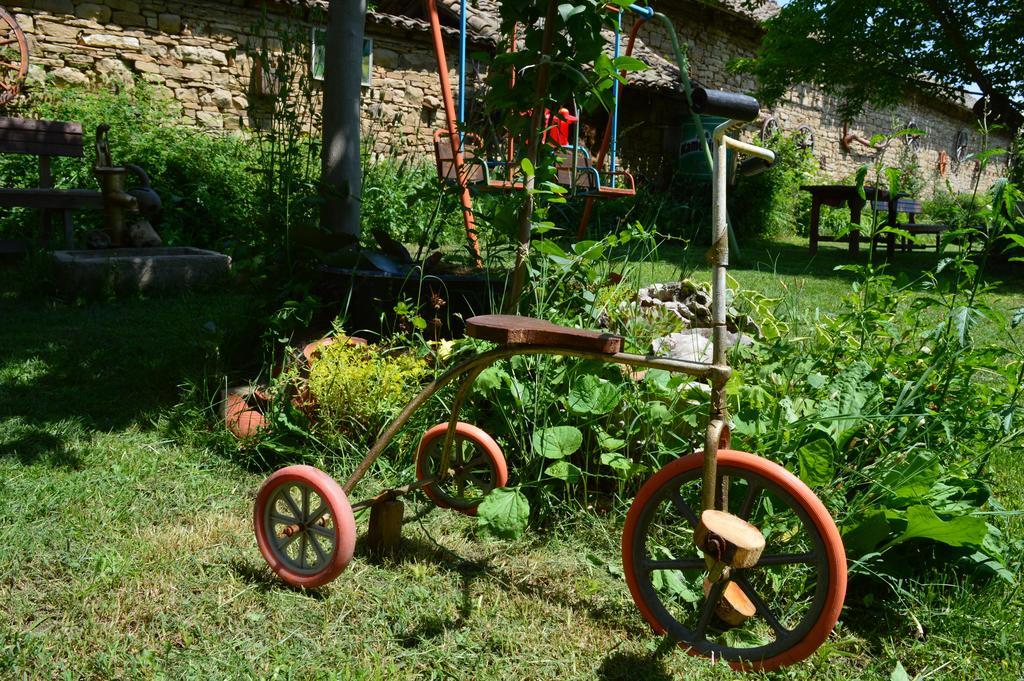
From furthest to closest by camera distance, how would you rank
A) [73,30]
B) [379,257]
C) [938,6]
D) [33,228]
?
[938,6] < [73,30] < [33,228] < [379,257]

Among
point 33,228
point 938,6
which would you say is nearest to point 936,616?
point 33,228

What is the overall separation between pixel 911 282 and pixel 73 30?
8752mm

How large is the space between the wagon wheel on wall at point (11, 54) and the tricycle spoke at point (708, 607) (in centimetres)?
848

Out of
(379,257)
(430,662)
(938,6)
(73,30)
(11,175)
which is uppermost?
(938,6)

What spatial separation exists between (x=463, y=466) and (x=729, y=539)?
101 cm

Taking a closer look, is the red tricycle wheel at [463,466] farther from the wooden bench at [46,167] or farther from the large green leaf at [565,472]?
the wooden bench at [46,167]

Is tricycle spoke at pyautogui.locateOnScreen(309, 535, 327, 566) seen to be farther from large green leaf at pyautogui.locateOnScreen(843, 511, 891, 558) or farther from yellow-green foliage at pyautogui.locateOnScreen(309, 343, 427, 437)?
large green leaf at pyautogui.locateOnScreen(843, 511, 891, 558)

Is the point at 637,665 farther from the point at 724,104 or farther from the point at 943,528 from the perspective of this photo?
the point at 724,104

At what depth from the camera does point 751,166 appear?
146 cm

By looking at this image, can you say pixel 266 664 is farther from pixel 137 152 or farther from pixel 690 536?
pixel 137 152

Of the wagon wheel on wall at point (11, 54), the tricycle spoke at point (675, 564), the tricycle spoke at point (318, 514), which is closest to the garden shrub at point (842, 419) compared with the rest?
the tricycle spoke at point (675, 564)

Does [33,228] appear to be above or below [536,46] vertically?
below

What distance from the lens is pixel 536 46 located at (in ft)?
7.83

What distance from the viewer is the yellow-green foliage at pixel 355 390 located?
8.34 ft
